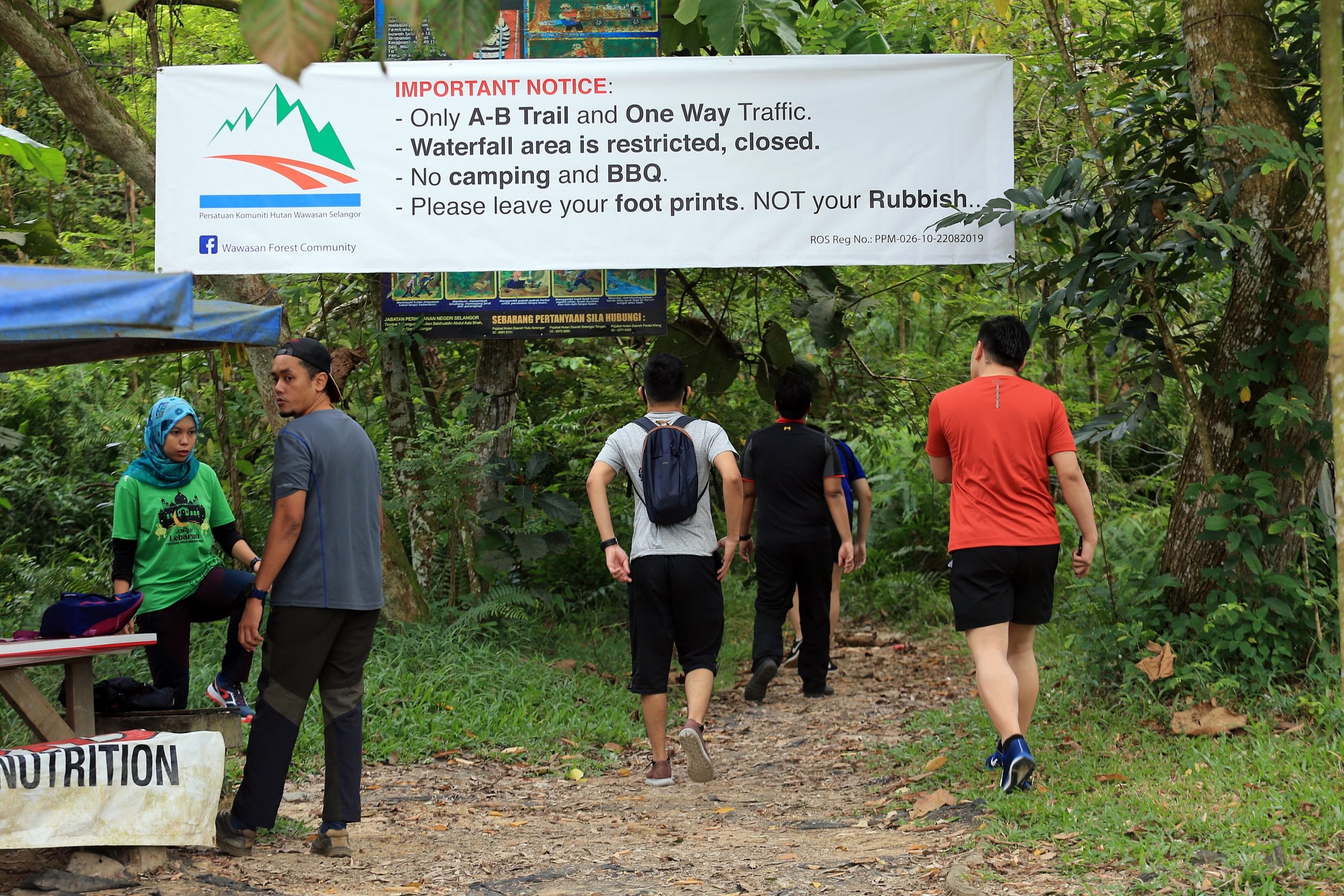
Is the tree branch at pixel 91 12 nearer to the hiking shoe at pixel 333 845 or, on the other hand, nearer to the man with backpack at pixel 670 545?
the man with backpack at pixel 670 545

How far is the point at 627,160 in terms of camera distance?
6.33 m

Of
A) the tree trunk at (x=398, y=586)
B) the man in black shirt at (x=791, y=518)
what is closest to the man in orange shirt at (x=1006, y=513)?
the man in black shirt at (x=791, y=518)

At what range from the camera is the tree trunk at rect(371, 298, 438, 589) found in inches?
341

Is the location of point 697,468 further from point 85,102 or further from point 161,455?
point 85,102

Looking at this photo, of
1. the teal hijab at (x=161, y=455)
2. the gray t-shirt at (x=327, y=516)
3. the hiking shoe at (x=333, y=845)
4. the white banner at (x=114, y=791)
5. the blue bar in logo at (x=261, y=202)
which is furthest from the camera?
the blue bar in logo at (x=261, y=202)

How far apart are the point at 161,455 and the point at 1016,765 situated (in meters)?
4.03

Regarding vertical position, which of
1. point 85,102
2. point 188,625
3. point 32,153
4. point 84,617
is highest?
point 85,102

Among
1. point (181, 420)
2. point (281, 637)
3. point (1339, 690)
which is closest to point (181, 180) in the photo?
point (181, 420)

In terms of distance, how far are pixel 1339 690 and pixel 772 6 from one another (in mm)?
4326

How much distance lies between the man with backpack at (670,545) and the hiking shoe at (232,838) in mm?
1907

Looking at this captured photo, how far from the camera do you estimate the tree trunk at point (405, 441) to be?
8.66 metres

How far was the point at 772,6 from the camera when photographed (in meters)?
6.58

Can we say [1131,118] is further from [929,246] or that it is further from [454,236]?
[454,236]

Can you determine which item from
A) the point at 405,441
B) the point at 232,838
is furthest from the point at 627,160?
the point at 232,838
